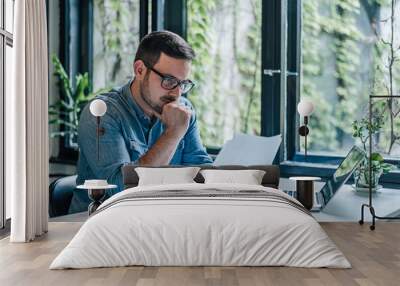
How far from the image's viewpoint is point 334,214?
23.2 ft

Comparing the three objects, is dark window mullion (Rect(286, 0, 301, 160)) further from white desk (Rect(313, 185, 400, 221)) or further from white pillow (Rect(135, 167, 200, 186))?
white pillow (Rect(135, 167, 200, 186))

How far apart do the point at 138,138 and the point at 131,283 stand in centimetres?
344

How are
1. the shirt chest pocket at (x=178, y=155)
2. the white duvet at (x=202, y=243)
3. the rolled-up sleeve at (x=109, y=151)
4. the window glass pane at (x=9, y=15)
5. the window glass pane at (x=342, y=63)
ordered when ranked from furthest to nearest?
1. the shirt chest pocket at (x=178, y=155)
2. the rolled-up sleeve at (x=109, y=151)
3. the window glass pane at (x=342, y=63)
4. the window glass pane at (x=9, y=15)
5. the white duvet at (x=202, y=243)

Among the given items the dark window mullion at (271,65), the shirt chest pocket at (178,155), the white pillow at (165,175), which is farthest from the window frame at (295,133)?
the white pillow at (165,175)

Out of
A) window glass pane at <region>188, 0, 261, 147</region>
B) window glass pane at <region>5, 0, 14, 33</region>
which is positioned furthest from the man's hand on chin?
window glass pane at <region>5, 0, 14, 33</region>

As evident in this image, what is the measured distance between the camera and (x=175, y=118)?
740cm

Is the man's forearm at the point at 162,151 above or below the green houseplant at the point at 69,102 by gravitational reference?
below

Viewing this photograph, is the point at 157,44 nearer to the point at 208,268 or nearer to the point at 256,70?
the point at 256,70

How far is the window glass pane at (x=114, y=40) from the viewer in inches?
300

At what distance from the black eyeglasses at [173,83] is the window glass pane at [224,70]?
82mm

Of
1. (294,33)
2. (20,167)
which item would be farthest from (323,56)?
(20,167)

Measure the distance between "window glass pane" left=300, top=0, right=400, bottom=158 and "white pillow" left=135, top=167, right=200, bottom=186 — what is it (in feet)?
4.99

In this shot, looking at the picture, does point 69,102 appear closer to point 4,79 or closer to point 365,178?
point 4,79

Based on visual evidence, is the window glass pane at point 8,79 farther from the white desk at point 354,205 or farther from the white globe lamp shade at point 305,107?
the white desk at point 354,205
